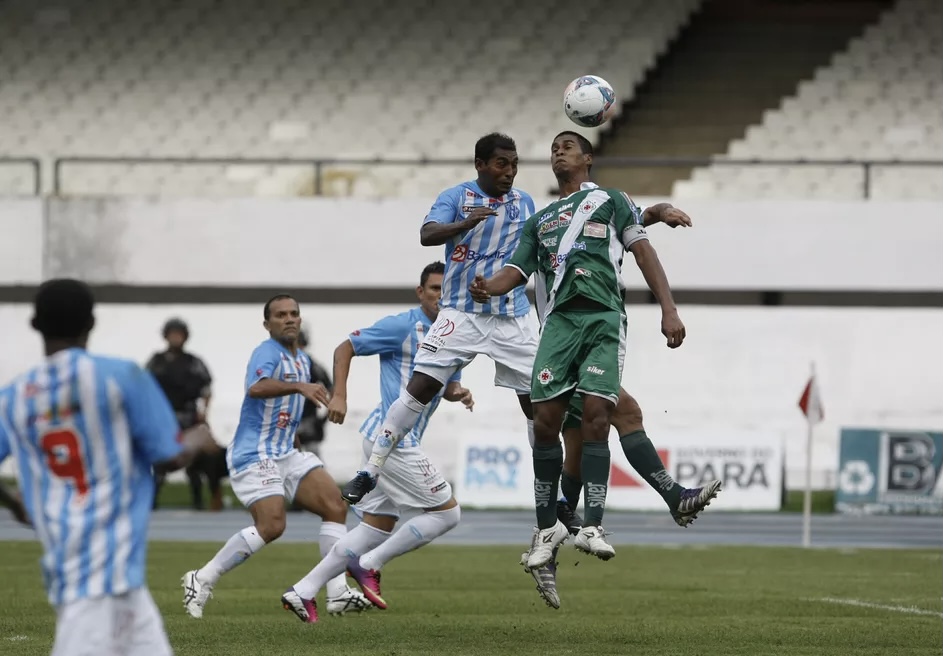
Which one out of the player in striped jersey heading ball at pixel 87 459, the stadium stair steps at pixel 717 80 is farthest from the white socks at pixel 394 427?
the stadium stair steps at pixel 717 80

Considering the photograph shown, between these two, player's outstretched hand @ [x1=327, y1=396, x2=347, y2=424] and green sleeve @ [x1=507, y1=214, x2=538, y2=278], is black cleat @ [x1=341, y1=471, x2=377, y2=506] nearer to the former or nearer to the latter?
player's outstretched hand @ [x1=327, y1=396, x2=347, y2=424]

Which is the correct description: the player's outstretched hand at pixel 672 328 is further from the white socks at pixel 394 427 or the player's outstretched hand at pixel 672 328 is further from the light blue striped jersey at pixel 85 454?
the light blue striped jersey at pixel 85 454

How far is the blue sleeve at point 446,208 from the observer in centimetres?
901

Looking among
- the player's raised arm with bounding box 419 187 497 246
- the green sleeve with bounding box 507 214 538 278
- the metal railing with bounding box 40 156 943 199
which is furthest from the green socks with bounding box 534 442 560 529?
the metal railing with bounding box 40 156 943 199

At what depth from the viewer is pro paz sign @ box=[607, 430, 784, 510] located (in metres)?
Answer: 20.5

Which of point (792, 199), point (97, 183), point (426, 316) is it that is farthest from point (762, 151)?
point (426, 316)

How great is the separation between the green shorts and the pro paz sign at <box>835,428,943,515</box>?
12882 millimetres

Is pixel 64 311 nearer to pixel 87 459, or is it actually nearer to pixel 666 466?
pixel 87 459

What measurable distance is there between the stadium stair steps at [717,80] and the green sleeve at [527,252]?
1541 cm

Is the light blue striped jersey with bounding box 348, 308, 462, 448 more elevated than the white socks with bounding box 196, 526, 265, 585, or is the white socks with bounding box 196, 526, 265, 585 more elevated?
the light blue striped jersey with bounding box 348, 308, 462, 448

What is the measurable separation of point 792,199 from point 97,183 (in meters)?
10.4

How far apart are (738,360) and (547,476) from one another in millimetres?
16570

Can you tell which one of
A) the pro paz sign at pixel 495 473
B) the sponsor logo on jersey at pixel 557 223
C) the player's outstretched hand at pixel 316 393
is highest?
the sponsor logo on jersey at pixel 557 223

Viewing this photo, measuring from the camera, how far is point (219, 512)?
20594 mm
